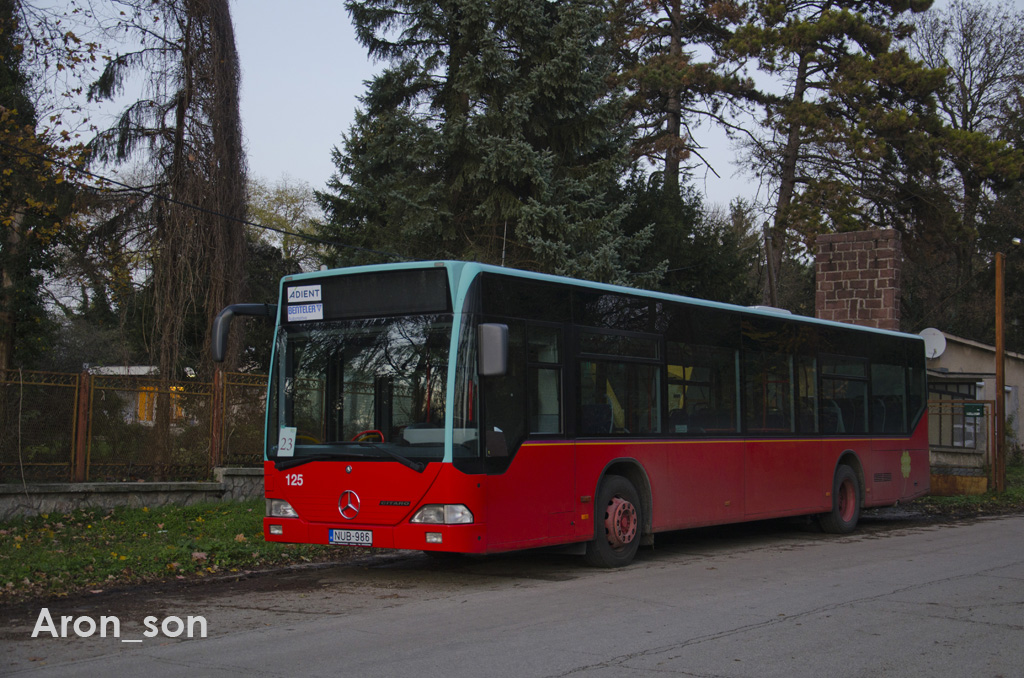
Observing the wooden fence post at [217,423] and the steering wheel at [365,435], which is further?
the wooden fence post at [217,423]

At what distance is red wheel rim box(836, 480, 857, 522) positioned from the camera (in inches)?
614

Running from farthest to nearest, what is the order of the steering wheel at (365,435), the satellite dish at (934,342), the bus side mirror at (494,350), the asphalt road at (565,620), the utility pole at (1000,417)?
1. the satellite dish at (934,342)
2. the utility pole at (1000,417)
3. the steering wheel at (365,435)
4. the bus side mirror at (494,350)
5. the asphalt road at (565,620)

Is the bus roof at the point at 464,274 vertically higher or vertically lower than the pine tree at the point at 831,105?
lower

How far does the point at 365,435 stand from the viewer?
31.2 feet

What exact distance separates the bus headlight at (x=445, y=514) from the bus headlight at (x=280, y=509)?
1.50m

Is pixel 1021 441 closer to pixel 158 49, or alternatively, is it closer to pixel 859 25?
pixel 859 25

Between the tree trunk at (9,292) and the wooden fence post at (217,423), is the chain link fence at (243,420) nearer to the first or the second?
the wooden fence post at (217,423)

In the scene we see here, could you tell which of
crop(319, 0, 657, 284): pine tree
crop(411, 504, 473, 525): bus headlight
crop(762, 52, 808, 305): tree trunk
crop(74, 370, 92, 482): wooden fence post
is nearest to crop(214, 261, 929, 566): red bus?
crop(411, 504, 473, 525): bus headlight

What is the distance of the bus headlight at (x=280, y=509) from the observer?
9867 millimetres

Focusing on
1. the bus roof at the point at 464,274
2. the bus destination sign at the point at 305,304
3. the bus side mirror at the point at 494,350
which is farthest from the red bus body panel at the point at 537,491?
the bus roof at the point at 464,274

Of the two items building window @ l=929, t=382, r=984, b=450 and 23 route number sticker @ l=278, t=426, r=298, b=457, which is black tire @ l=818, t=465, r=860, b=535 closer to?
23 route number sticker @ l=278, t=426, r=298, b=457

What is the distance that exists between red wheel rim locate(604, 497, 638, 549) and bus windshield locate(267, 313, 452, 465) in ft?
8.58

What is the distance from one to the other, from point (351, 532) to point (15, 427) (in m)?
6.08

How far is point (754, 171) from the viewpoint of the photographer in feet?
106
